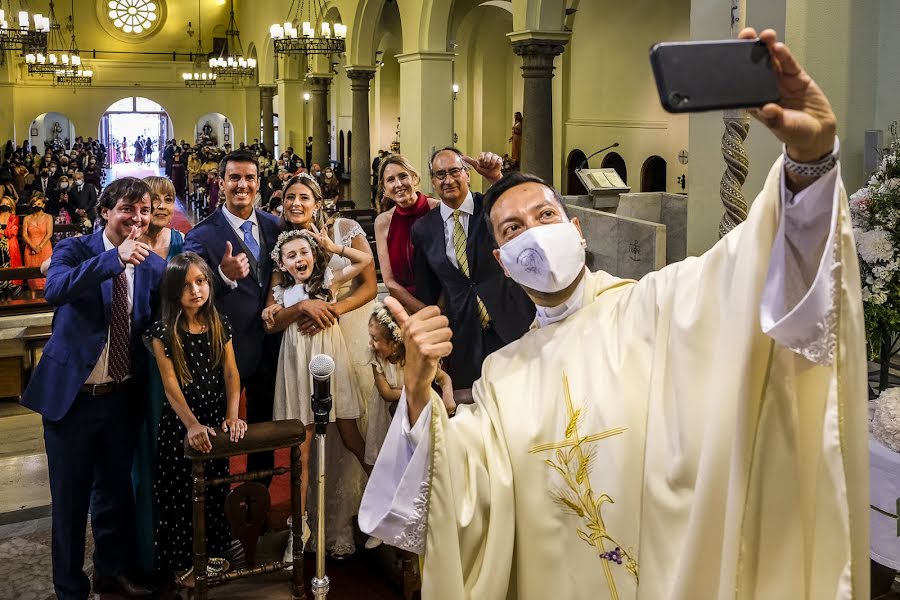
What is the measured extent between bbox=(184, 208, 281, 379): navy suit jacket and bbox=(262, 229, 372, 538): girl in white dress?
10 cm

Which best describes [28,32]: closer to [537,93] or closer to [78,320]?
[537,93]

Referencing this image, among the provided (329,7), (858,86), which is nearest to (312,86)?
(329,7)

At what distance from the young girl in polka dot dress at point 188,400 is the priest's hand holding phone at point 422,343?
73.7 inches

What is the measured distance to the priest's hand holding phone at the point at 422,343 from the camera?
5.67ft

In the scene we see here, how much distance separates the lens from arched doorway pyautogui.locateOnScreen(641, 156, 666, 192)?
1500 cm

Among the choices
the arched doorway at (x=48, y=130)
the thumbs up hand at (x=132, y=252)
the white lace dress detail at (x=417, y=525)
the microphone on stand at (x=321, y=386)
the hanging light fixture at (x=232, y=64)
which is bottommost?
the white lace dress detail at (x=417, y=525)

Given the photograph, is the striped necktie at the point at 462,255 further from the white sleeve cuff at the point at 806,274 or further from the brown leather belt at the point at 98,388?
the white sleeve cuff at the point at 806,274

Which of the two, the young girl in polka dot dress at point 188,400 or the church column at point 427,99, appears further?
the church column at point 427,99

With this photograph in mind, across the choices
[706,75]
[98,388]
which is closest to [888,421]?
[706,75]

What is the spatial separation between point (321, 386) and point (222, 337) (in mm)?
1221

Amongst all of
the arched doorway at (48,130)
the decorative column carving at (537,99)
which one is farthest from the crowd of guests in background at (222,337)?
the arched doorway at (48,130)

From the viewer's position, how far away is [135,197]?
3.62 metres

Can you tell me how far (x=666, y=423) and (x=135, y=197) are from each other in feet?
8.53

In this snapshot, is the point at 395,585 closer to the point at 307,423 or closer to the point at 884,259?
the point at 307,423
